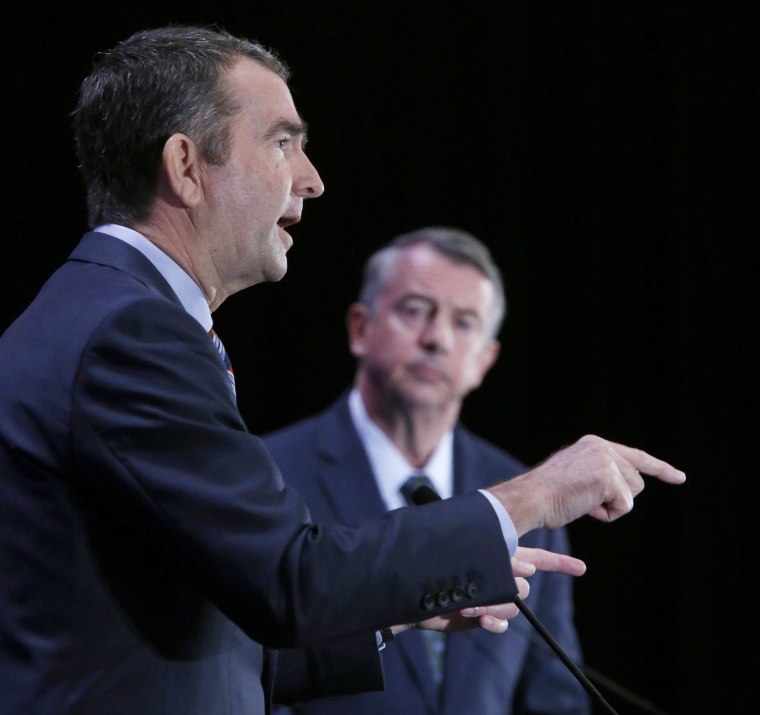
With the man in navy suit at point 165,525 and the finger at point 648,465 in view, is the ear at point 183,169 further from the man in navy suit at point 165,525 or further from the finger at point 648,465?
the finger at point 648,465

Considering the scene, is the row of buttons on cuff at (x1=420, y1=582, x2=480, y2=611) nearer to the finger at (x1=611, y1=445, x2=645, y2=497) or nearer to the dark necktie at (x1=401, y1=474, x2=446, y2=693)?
the finger at (x1=611, y1=445, x2=645, y2=497)

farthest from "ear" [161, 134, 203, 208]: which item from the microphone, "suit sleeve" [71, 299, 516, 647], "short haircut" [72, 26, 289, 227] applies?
the microphone

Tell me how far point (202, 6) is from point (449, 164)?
99 cm

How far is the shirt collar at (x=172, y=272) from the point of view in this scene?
1532mm

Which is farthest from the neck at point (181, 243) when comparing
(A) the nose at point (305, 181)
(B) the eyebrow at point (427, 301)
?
(B) the eyebrow at point (427, 301)

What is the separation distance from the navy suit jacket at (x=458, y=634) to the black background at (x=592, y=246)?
959 mm

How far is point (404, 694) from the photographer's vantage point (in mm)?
2688

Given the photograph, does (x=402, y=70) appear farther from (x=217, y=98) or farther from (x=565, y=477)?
(x=565, y=477)

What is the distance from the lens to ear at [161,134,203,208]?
159 centimetres

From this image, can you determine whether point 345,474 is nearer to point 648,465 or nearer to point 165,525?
point 648,465

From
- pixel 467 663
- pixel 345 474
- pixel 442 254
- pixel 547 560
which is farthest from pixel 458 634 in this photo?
pixel 547 560

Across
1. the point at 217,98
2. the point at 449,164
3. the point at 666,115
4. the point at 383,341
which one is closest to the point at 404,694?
the point at 383,341

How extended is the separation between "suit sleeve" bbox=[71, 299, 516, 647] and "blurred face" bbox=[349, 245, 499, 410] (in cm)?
185

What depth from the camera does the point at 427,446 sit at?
3227 mm
